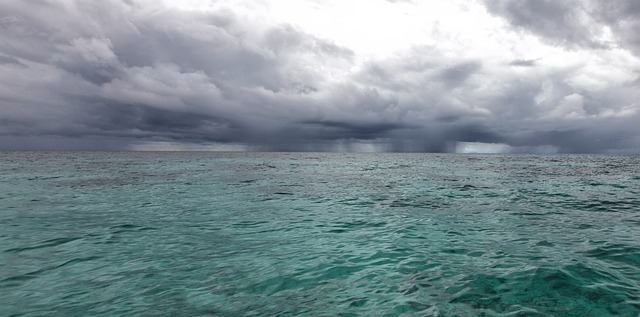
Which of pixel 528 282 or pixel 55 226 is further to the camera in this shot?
pixel 55 226

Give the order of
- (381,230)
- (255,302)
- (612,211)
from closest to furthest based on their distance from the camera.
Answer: (255,302), (381,230), (612,211)

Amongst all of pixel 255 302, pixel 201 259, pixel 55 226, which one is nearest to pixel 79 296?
pixel 201 259

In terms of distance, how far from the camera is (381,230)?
16.0m

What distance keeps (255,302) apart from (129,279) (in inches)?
165

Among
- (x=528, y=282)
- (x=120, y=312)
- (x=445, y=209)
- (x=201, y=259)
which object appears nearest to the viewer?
(x=120, y=312)

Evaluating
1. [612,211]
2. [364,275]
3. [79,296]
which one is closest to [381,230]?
[364,275]

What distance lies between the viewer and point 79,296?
8523 millimetres

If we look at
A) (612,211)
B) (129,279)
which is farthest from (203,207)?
(612,211)

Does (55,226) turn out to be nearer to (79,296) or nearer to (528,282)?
(79,296)

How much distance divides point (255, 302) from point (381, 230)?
357 inches

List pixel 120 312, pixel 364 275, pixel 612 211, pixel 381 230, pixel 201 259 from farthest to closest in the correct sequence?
pixel 612 211 → pixel 381 230 → pixel 201 259 → pixel 364 275 → pixel 120 312

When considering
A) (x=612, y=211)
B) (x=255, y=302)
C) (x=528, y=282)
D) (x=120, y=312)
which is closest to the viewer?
(x=120, y=312)

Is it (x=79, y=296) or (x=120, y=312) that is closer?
(x=120, y=312)

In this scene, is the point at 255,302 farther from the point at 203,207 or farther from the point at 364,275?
the point at 203,207
